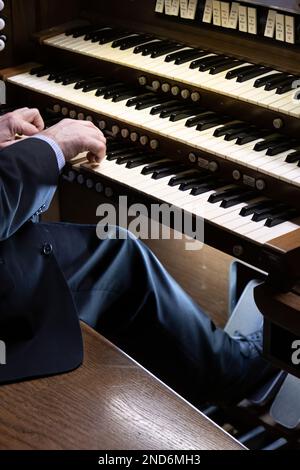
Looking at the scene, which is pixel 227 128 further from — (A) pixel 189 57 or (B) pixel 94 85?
(B) pixel 94 85

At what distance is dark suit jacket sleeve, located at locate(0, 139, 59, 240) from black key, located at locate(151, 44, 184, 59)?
73cm

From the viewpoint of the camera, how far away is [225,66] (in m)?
2.71

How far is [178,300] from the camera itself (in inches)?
98.3

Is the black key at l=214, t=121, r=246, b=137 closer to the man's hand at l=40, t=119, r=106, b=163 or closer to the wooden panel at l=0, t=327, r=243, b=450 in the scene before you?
the man's hand at l=40, t=119, r=106, b=163

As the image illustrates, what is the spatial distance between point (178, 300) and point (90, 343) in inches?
16.6

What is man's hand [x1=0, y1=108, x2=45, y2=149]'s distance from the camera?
2.62 m

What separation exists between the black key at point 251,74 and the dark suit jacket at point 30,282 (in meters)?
0.63

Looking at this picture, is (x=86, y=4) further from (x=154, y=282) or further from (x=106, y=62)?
(x=154, y=282)

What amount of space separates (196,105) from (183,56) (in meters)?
0.16

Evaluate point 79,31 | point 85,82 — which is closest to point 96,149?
point 85,82

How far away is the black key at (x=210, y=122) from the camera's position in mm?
2625

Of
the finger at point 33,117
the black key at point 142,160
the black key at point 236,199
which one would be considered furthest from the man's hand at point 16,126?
the black key at point 236,199

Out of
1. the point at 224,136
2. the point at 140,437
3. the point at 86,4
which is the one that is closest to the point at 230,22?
the point at 224,136
